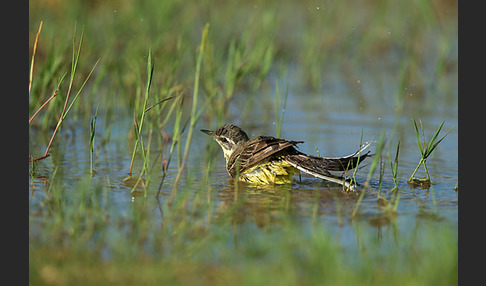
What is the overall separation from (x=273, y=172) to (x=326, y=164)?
2.57ft

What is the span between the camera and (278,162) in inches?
348

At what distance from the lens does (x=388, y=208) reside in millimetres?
7359

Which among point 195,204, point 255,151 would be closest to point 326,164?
point 255,151

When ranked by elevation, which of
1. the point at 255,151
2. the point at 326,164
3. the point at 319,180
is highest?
the point at 255,151

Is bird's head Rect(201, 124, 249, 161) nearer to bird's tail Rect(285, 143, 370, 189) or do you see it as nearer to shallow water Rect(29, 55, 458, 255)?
shallow water Rect(29, 55, 458, 255)

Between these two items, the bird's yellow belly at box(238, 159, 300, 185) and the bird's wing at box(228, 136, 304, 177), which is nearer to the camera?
the bird's wing at box(228, 136, 304, 177)

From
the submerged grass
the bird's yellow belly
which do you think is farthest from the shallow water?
the bird's yellow belly

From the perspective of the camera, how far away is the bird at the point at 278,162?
8.33 m

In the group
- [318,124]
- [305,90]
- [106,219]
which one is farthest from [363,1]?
[106,219]

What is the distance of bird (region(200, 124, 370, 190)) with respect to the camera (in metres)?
8.33

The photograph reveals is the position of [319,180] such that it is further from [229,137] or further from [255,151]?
[229,137]

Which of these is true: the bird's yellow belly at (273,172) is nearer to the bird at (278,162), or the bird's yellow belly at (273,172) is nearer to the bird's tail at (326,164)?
the bird at (278,162)

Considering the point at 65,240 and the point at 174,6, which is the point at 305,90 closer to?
the point at 174,6

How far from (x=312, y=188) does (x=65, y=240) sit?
3.35 m
